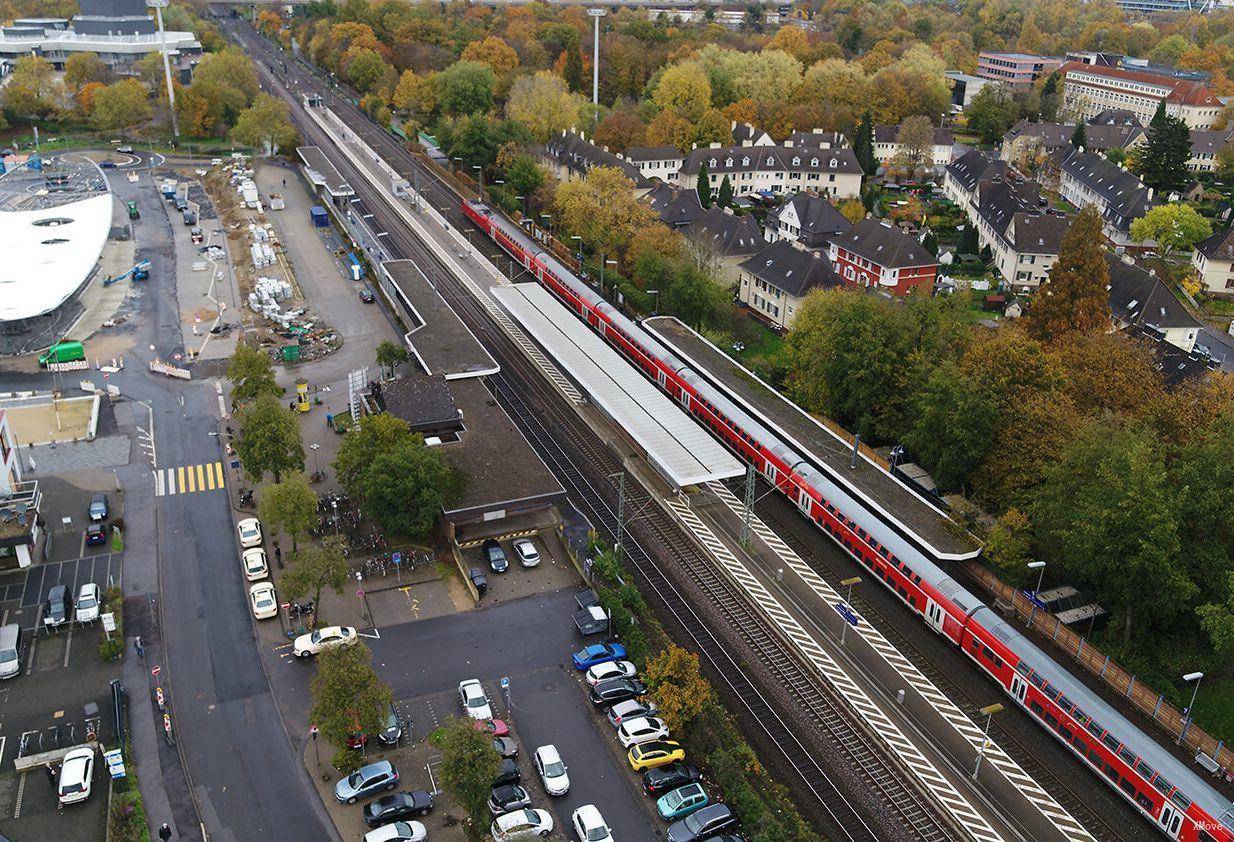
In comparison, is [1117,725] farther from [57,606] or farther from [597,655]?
[57,606]

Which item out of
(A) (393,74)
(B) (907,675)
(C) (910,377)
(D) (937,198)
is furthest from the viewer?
(A) (393,74)

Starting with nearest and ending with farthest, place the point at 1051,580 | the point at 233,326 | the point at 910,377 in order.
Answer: the point at 1051,580 → the point at 910,377 → the point at 233,326

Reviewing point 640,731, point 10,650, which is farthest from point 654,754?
point 10,650

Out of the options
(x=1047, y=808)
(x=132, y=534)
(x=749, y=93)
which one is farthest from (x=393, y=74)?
(x=1047, y=808)

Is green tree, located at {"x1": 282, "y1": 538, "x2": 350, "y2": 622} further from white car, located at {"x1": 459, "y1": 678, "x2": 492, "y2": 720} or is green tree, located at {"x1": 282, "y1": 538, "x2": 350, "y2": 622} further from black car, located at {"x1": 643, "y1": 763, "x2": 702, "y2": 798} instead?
black car, located at {"x1": 643, "y1": 763, "x2": 702, "y2": 798}

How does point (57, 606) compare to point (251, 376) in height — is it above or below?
below

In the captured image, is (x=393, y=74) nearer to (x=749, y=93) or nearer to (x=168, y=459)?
(x=749, y=93)

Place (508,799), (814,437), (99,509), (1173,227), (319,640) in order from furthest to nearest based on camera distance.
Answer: (1173,227) < (814,437) < (99,509) < (319,640) < (508,799)
